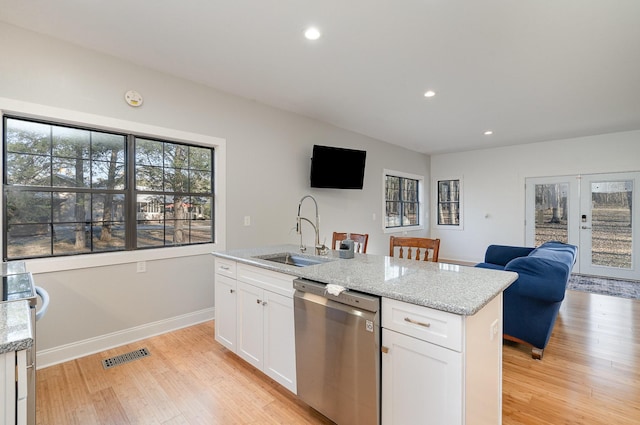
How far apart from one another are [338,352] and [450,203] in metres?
6.79

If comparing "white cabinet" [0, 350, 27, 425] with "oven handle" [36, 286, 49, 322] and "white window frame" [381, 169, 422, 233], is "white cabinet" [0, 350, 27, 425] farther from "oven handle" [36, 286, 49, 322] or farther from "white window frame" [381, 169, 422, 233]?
"white window frame" [381, 169, 422, 233]

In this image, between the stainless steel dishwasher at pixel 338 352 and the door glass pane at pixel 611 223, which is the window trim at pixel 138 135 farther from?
the door glass pane at pixel 611 223

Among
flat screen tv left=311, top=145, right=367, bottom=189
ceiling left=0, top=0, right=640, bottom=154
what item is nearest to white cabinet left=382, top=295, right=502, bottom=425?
ceiling left=0, top=0, right=640, bottom=154

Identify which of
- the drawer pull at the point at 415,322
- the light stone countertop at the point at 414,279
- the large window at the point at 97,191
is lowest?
the drawer pull at the point at 415,322

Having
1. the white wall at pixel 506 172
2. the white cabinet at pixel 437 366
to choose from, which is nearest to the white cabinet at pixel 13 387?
the white cabinet at pixel 437 366

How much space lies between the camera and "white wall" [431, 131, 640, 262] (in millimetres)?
5547

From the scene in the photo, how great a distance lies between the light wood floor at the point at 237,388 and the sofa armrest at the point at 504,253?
4.78ft

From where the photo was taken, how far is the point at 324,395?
5.74 feet

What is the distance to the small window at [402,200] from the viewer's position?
6484mm

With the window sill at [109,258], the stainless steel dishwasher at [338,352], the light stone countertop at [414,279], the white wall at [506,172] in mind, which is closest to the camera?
the light stone countertop at [414,279]

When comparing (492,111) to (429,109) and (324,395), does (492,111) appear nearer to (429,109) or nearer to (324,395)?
(429,109)

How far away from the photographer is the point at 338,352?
5.44ft

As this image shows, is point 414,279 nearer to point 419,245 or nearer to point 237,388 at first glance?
point 419,245

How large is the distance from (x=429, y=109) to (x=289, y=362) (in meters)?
3.77
